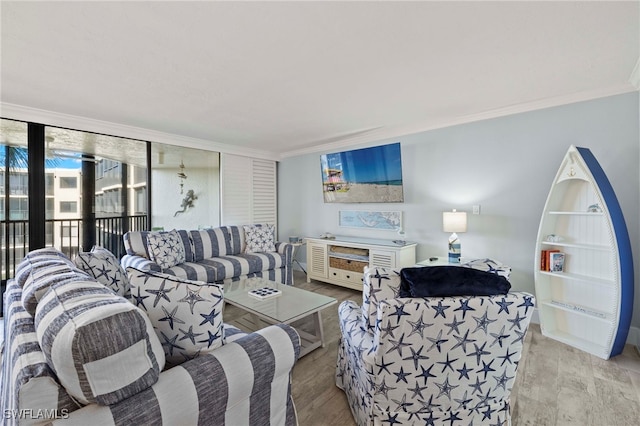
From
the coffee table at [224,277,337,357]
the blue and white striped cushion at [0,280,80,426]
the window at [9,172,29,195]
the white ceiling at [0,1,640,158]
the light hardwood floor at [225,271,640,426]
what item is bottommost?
the light hardwood floor at [225,271,640,426]

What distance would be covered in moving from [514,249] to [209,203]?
4.34m

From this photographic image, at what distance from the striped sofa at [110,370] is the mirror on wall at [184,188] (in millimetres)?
3099

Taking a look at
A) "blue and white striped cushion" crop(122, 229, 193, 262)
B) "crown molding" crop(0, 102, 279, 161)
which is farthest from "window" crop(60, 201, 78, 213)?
"crown molding" crop(0, 102, 279, 161)

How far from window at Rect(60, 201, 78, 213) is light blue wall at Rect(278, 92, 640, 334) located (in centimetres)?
379

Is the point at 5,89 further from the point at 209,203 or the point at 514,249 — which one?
the point at 514,249

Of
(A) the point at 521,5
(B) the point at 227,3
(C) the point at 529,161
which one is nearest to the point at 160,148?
(B) the point at 227,3

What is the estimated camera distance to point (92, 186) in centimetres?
369

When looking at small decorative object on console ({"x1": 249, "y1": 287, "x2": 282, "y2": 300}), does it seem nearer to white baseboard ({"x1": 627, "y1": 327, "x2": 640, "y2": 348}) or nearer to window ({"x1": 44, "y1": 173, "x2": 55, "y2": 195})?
window ({"x1": 44, "y1": 173, "x2": 55, "y2": 195})

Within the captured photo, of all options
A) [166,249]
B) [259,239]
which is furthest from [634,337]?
[166,249]

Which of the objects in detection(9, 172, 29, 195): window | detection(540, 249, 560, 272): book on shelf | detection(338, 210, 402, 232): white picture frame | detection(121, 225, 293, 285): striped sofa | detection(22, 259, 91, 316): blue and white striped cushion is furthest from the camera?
detection(338, 210, 402, 232): white picture frame

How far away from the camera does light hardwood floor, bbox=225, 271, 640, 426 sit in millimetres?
1684

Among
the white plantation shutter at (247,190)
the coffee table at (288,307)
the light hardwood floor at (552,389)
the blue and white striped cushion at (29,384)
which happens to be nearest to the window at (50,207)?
the white plantation shutter at (247,190)

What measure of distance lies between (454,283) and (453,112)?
101 inches

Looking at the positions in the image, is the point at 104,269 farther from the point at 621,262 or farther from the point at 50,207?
the point at 621,262
